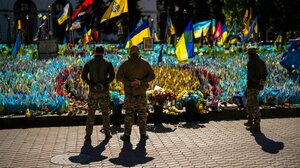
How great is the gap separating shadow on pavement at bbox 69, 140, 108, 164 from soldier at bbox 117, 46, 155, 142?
63 cm

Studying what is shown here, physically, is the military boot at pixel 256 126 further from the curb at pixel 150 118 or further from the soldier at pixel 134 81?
the soldier at pixel 134 81

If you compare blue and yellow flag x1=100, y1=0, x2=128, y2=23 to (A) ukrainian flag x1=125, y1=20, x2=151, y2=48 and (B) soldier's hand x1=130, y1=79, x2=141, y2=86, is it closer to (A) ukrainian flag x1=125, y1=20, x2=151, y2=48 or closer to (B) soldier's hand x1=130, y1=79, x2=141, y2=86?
(A) ukrainian flag x1=125, y1=20, x2=151, y2=48

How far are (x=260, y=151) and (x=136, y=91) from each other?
242 centimetres

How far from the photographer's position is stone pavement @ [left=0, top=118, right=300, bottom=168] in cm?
726

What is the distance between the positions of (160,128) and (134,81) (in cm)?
188

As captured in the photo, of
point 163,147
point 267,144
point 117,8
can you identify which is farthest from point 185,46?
point 163,147

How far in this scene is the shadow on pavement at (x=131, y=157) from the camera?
7.25m

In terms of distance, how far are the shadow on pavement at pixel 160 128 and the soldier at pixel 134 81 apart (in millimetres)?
1076

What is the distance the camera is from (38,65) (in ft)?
59.1

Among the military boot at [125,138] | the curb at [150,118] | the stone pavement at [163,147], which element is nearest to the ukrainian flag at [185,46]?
→ the curb at [150,118]

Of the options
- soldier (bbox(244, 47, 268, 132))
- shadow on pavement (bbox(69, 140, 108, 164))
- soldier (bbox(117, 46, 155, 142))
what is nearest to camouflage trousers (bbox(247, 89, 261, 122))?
soldier (bbox(244, 47, 268, 132))

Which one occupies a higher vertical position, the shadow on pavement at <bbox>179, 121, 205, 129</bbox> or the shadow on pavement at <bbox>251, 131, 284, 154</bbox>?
the shadow on pavement at <bbox>179, 121, 205, 129</bbox>

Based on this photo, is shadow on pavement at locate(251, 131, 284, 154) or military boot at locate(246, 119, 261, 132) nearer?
shadow on pavement at locate(251, 131, 284, 154)

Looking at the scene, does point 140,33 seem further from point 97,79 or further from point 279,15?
point 279,15
